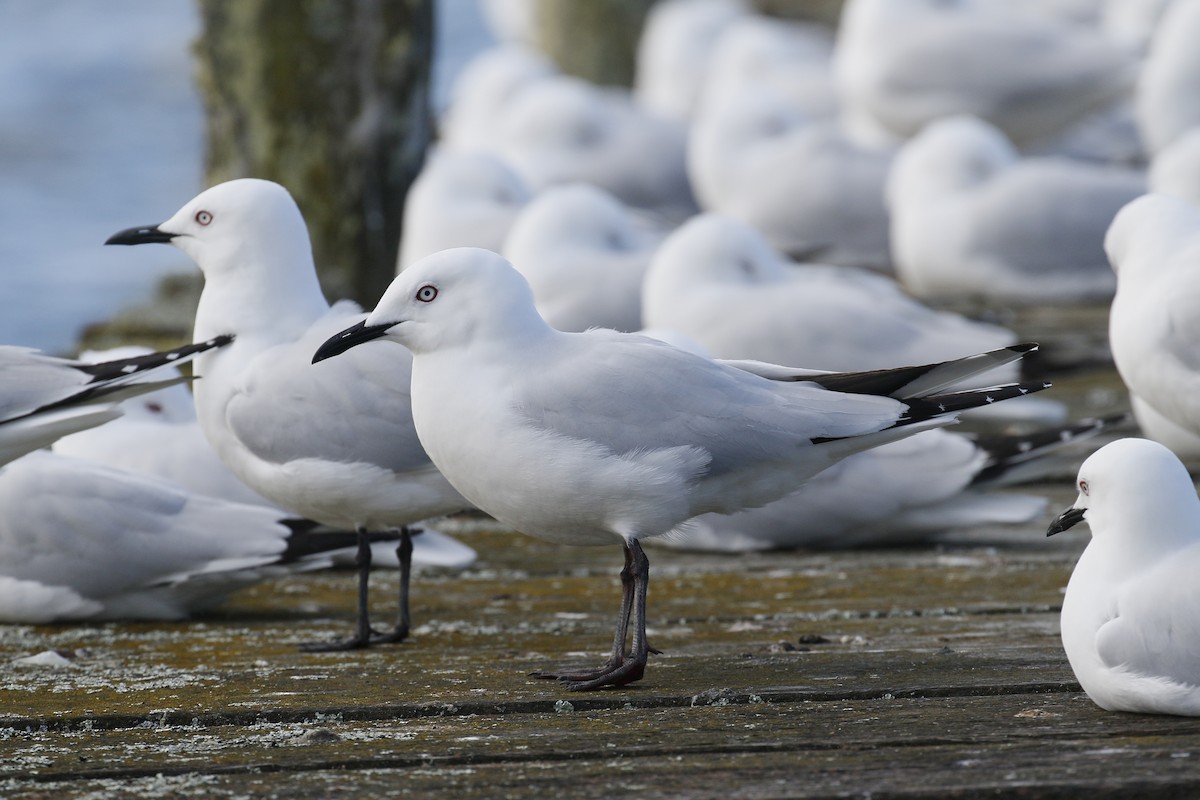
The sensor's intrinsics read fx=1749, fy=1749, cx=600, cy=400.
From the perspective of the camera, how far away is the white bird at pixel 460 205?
21.9 ft

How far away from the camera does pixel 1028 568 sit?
11.5 feet

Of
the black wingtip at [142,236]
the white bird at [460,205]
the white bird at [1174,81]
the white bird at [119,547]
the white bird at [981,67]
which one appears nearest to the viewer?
the white bird at [119,547]

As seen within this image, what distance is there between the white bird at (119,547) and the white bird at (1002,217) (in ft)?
13.4

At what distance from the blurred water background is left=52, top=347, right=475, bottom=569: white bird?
329 cm

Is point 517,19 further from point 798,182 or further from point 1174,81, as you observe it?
point 1174,81

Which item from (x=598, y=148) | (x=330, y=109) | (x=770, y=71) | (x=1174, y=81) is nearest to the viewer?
(x=330, y=109)

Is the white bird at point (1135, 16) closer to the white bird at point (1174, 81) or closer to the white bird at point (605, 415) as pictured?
the white bird at point (1174, 81)

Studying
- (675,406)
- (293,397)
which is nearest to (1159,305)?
(675,406)

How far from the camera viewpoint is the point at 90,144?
18.4 m

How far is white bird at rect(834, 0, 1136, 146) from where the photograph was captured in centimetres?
841

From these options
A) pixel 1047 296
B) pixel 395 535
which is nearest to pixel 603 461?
pixel 395 535

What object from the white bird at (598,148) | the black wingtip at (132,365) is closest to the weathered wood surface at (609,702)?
the black wingtip at (132,365)

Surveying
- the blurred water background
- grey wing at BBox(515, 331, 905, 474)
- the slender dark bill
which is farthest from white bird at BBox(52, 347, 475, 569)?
the blurred water background

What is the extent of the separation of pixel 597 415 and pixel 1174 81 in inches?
235
